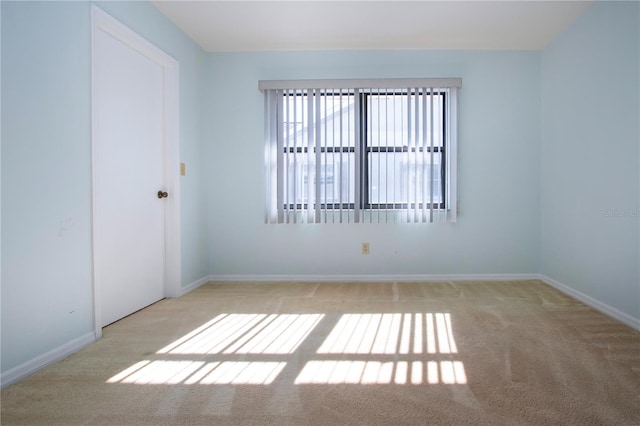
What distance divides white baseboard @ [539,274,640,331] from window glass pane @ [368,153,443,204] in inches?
51.3

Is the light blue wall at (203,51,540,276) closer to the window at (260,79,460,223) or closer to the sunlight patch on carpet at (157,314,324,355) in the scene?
the window at (260,79,460,223)

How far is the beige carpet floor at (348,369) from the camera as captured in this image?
160 cm

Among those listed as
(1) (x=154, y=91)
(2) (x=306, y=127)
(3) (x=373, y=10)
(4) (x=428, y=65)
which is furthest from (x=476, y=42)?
(1) (x=154, y=91)

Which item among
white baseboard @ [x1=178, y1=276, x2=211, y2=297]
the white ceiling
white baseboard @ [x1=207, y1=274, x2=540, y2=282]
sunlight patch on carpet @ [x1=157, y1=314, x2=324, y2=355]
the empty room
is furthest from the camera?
white baseboard @ [x1=207, y1=274, x2=540, y2=282]

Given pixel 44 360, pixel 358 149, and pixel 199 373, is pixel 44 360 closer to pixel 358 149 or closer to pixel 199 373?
pixel 199 373

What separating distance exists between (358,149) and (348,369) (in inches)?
96.9

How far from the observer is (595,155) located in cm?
306

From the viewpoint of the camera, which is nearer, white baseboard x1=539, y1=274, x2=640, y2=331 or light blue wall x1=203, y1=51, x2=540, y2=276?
white baseboard x1=539, y1=274, x2=640, y2=331

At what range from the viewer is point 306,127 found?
4.00 metres

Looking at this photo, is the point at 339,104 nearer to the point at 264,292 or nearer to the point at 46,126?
the point at 264,292

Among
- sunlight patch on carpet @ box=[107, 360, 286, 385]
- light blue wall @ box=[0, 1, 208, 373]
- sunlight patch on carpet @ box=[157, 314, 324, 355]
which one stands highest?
light blue wall @ box=[0, 1, 208, 373]

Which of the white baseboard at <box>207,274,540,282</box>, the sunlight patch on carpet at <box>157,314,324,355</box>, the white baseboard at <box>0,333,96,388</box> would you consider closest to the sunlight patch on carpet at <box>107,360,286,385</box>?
the sunlight patch on carpet at <box>157,314,324,355</box>

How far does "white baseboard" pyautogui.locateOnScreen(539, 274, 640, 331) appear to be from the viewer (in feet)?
8.63

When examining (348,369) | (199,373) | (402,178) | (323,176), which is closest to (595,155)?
(402,178)
